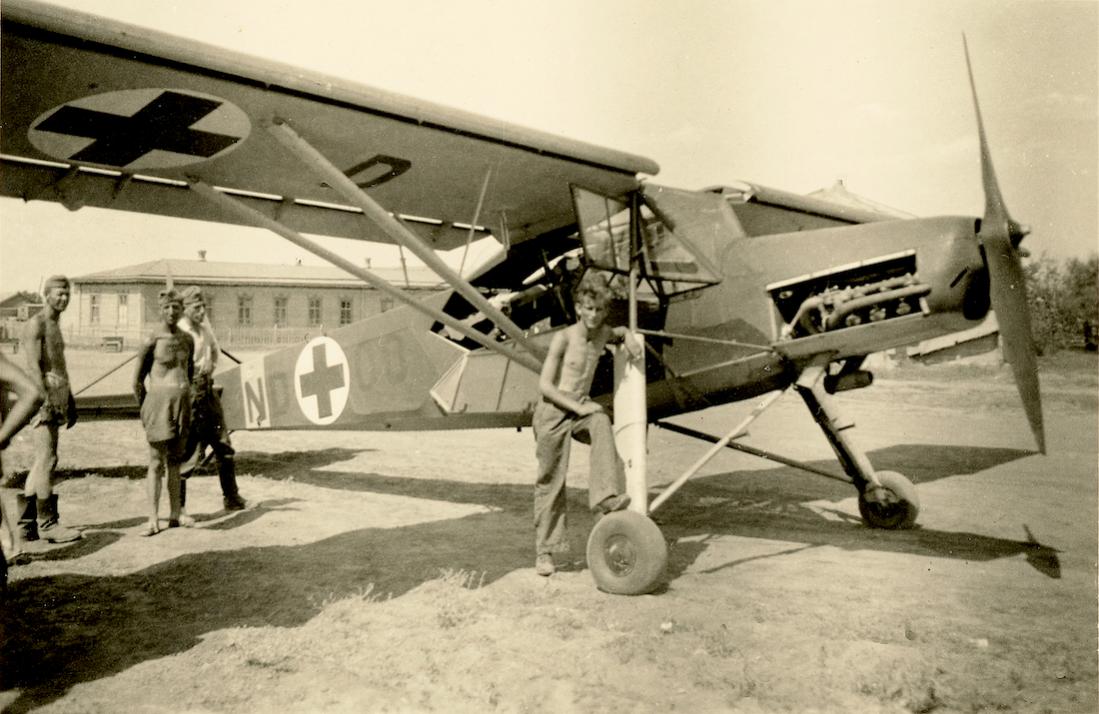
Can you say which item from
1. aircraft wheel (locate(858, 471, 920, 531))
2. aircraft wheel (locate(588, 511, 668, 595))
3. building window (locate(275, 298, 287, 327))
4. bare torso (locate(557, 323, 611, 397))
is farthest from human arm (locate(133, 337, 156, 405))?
building window (locate(275, 298, 287, 327))

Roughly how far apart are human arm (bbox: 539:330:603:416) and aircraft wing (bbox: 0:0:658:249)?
1004 mm

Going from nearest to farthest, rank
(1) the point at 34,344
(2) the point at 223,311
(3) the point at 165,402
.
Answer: (1) the point at 34,344 < (3) the point at 165,402 < (2) the point at 223,311

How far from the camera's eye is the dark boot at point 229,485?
19.3ft

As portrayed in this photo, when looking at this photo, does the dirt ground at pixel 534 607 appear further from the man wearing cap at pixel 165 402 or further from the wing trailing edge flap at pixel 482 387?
the wing trailing edge flap at pixel 482 387

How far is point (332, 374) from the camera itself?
6.54 meters

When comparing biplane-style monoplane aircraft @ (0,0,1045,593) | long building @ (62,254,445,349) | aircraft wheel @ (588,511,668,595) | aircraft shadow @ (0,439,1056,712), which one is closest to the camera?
aircraft shadow @ (0,439,1056,712)

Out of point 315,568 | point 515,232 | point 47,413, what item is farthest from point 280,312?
point 315,568

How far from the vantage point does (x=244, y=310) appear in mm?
39188

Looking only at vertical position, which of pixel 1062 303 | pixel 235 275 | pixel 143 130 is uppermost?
pixel 235 275

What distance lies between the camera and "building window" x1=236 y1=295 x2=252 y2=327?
3894cm

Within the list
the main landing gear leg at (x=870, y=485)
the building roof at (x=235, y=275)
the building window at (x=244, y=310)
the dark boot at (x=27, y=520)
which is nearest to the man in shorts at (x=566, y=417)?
the main landing gear leg at (x=870, y=485)

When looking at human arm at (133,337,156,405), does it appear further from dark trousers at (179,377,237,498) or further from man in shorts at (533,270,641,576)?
man in shorts at (533,270,641,576)

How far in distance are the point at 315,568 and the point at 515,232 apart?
2926mm

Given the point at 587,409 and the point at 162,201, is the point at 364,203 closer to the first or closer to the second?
the point at 587,409
